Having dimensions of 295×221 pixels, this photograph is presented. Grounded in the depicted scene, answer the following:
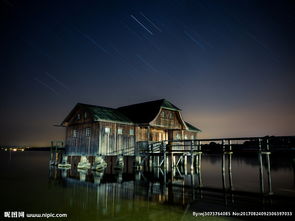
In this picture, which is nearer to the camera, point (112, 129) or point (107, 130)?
point (107, 130)

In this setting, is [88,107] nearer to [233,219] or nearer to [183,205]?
[183,205]

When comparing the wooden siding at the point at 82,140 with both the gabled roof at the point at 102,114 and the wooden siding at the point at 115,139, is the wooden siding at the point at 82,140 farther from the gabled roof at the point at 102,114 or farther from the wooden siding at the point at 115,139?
the gabled roof at the point at 102,114

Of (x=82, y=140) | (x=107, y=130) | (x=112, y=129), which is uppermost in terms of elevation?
(x=112, y=129)

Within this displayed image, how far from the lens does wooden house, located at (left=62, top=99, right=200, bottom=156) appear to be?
24922mm

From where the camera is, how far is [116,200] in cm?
1159

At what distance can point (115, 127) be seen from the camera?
26.0 meters

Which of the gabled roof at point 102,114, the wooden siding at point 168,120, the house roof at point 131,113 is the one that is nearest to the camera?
the gabled roof at point 102,114

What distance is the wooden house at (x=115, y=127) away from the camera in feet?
81.8

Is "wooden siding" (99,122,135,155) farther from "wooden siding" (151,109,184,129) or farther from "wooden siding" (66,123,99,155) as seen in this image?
"wooden siding" (151,109,184,129)

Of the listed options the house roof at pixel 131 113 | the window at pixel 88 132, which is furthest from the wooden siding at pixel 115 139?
the window at pixel 88 132

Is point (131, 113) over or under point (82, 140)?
over

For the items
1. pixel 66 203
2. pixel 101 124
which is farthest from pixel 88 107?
pixel 66 203

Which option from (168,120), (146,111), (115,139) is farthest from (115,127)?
(168,120)

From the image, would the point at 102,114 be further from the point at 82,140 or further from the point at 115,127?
the point at 82,140
